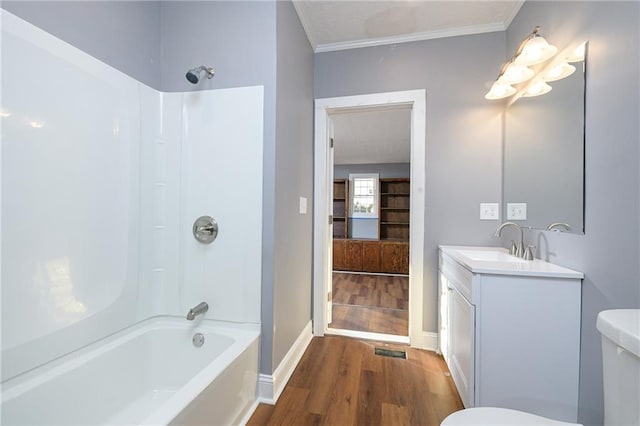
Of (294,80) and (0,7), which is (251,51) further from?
(0,7)

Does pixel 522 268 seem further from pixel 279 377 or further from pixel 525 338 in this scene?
pixel 279 377

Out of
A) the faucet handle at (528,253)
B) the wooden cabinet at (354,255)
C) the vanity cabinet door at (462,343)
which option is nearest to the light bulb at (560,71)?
the faucet handle at (528,253)

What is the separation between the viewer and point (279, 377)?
1596 mm

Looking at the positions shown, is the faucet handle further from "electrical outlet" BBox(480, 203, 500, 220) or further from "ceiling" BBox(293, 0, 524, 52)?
"ceiling" BBox(293, 0, 524, 52)

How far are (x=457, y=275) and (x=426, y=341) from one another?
87cm

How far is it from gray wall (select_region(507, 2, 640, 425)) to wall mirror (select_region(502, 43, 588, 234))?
71mm

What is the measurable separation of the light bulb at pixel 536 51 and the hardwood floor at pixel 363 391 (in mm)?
2030

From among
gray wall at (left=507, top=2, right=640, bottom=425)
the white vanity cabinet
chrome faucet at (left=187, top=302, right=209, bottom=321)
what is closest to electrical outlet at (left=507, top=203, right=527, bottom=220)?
gray wall at (left=507, top=2, right=640, bottom=425)

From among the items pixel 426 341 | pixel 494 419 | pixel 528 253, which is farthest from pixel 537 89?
pixel 426 341

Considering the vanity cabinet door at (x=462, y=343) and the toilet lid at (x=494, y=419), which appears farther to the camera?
the vanity cabinet door at (x=462, y=343)

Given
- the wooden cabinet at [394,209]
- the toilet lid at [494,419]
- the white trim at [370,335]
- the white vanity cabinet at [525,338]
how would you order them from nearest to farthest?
1. the toilet lid at [494,419]
2. the white vanity cabinet at [525,338]
3. the white trim at [370,335]
4. the wooden cabinet at [394,209]

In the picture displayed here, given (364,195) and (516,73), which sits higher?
(516,73)

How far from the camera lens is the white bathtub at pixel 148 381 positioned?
99cm

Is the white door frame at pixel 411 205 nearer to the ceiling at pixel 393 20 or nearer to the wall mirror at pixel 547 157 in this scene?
the ceiling at pixel 393 20
